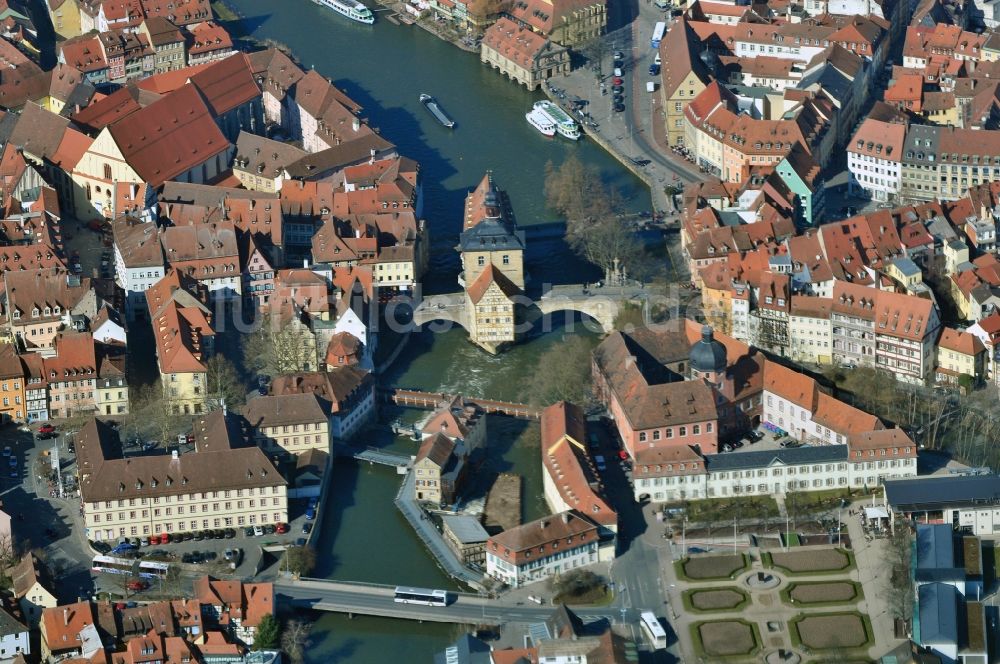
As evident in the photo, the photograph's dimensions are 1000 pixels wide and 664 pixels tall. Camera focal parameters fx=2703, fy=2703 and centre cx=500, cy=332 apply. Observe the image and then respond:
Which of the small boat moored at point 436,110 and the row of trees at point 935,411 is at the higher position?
the small boat moored at point 436,110

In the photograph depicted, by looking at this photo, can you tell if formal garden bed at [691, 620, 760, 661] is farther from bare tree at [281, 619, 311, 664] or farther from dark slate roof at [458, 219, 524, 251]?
dark slate roof at [458, 219, 524, 251]

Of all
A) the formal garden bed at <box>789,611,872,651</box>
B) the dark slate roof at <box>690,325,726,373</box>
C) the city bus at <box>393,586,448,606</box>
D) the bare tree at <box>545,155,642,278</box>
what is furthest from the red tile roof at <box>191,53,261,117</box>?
the formal garden bed at <box>789,611,872,651</box>

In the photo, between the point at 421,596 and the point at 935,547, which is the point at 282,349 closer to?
the point at 421,596

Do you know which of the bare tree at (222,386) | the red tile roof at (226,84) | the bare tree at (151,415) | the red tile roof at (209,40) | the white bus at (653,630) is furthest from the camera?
the red tile roof at (209,40)

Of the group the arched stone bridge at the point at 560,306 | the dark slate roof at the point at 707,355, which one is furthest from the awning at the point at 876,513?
the arched stone bridge at the point at 560,306

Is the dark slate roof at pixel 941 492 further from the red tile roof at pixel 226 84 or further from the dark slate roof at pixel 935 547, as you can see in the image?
the red tile roof at pixel 226 84
